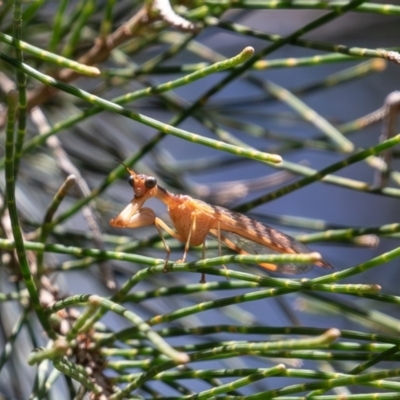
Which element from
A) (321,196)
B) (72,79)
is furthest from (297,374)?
(321,196)

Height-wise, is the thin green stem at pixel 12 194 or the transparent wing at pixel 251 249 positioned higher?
the transparent wing at pixel 251 249

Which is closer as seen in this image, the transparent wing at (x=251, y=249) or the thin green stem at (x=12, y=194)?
the thin green stem at (x=12, y=194)

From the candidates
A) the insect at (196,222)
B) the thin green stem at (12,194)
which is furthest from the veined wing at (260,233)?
the thin green stem at (12,194)

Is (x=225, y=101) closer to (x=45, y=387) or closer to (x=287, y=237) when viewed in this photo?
(x=287, y=237)

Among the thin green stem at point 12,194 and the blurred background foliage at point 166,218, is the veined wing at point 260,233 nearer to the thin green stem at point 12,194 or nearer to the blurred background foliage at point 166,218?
the blurred background foliage at point 166,218

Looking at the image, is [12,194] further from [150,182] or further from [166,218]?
[166,218]

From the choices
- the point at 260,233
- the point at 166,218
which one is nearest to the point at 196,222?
the point at 260,233
